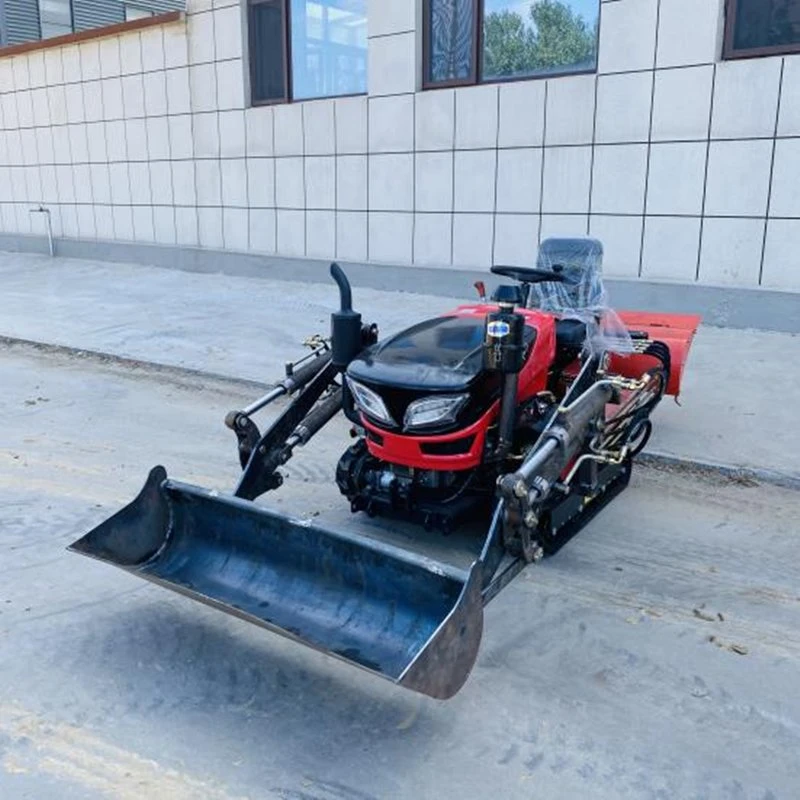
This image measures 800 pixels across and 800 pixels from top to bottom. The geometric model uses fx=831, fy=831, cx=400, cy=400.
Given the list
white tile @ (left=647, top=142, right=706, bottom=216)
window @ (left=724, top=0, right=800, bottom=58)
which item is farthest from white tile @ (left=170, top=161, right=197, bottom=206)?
window @ (left=724, top=0, right=800, bottom=58)

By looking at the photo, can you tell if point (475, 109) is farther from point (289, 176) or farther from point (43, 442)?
point (43, 442)

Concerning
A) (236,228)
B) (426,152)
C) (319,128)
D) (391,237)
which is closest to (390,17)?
(426,152)

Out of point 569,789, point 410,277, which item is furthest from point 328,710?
point 410,277

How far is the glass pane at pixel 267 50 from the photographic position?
1038cm

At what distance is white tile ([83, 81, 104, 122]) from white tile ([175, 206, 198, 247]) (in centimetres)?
216

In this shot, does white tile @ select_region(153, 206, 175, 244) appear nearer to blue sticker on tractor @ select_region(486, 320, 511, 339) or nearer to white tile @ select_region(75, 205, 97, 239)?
white tile @ select_region(75, 205, 97, 239)

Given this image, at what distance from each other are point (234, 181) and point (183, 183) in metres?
1.03

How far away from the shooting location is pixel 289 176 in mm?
10516

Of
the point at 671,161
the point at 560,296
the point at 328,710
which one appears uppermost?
the point at 671,161

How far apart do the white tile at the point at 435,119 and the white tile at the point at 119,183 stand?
17.6 ft

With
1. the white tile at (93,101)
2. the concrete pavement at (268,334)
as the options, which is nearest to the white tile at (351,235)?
the concrete pavement at (268,334)

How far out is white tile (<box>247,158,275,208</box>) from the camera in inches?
422

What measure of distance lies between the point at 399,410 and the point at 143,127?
10238mm

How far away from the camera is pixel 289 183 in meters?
10.5
